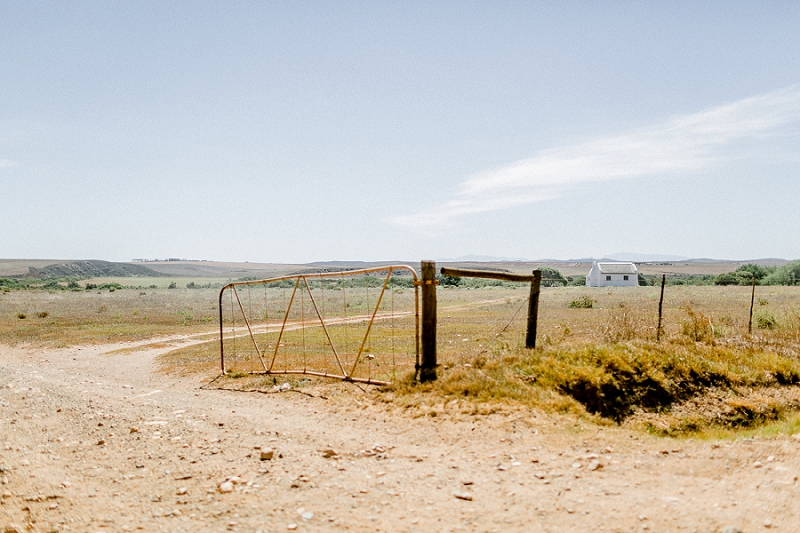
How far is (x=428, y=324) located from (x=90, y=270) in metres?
194

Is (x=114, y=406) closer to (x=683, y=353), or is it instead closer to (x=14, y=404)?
(x=14, y=404)

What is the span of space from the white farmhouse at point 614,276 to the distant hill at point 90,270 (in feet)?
445

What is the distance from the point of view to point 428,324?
9547 millimetres

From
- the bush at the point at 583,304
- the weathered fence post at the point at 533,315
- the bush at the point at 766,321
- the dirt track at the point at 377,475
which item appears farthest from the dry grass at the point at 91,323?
the bush at the point at 766,321

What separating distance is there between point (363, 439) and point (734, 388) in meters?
7.36

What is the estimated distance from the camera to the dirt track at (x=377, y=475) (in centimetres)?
484

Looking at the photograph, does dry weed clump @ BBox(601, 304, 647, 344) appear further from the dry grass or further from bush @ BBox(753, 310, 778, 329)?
the dry grass

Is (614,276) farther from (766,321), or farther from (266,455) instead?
(266,455)

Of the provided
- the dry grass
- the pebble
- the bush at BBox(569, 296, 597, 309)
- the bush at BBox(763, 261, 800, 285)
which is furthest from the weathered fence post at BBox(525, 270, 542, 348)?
the bush at BBox(763, 261, 800, 285)

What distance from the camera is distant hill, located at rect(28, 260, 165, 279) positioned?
15062 centimetres

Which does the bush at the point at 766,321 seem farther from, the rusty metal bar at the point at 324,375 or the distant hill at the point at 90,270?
the distant hill at the point at 90,270

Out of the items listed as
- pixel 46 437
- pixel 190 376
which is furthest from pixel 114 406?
pixel 190 376

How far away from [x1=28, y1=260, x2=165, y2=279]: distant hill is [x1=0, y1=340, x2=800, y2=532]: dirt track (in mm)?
158150

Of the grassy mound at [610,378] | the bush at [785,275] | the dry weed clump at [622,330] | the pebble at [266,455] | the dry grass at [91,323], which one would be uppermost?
the bush at [785,275]
